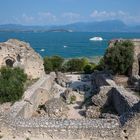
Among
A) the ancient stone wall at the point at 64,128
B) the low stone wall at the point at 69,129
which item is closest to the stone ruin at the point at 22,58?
the ancient stone wall at the point at 64,128

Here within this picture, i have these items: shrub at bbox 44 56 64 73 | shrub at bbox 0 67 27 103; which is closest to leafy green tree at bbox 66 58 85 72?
shrub at bbox 44 56 64 73

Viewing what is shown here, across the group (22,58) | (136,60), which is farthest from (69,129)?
(136,60)

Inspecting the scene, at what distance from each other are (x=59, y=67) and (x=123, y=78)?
16.0 metres

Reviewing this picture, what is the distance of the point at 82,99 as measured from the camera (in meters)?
30.6

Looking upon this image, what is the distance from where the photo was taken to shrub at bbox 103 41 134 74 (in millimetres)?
36219

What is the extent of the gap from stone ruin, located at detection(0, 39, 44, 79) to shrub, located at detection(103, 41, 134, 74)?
7084mm

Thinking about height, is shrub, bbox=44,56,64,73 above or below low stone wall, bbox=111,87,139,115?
below

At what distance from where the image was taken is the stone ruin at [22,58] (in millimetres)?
36875

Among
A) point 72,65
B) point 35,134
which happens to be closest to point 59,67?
point 72,65

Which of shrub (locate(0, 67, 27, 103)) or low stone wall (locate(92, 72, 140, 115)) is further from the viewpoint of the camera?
shrub (locate(0, 67, 27, 103))

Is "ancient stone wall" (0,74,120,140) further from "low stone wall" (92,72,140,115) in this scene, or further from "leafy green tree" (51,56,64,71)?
"leafy green tree" (51,56,64,71)

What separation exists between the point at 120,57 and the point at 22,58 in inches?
383

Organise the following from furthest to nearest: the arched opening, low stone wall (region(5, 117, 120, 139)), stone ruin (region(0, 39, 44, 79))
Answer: the arched opening → stone ruin (region(0, 39, 44, 79)) → low stone wall (region(5, 117, 120, 139))

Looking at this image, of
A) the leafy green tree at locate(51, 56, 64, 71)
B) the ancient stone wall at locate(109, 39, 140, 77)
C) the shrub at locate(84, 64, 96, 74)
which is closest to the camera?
the ancient stone wall at locate(109, 39, 140, 77)
